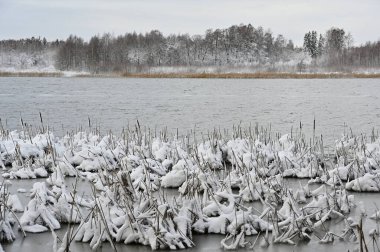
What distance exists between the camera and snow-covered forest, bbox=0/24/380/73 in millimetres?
94000

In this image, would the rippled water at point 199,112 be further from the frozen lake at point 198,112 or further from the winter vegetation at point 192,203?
the winter vegetation at point 192,203

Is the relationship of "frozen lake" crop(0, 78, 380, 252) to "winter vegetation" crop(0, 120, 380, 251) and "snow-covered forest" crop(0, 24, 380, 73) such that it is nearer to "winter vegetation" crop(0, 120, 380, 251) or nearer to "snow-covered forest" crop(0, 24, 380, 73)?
"winter vegetation" crop(0, 120, 380, 251)

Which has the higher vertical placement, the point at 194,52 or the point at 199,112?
the point at 194,52

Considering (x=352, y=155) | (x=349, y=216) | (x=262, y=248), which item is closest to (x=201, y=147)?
(x=352, y=155)

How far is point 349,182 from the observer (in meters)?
9.57

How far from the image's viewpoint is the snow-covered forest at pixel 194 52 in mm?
94000

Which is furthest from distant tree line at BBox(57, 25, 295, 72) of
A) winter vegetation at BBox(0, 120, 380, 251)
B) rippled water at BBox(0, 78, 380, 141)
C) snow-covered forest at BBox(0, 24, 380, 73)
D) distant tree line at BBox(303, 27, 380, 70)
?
winter vegetation at BBox(0, 120, 380, 251)

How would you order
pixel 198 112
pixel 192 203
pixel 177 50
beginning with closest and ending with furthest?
pixel 192 203
pixel 198 112
pixel 177 50

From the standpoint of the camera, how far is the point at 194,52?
339 ft

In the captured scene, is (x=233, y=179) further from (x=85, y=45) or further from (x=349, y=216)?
(x=85, y=45)

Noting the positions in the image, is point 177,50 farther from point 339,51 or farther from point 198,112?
point 198,112

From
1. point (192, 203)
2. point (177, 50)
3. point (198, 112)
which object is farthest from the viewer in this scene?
point (177, 50)

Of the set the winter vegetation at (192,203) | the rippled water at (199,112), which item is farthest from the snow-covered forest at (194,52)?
the winter vegetation at (192,203)

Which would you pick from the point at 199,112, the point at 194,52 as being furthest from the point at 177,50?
the point at 199,112
